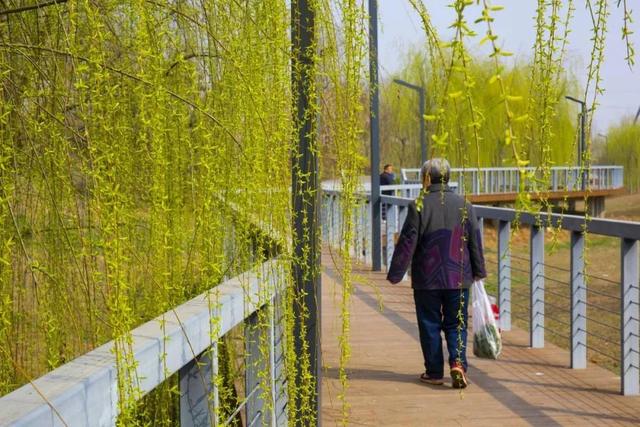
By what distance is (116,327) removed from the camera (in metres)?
1.50

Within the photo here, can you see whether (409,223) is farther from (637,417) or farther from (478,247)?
(637,417)

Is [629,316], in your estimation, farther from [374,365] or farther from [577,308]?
[374,365]

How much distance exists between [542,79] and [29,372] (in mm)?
1455

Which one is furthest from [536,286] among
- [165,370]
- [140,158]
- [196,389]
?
[165,370]

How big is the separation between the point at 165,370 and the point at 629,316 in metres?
3.65

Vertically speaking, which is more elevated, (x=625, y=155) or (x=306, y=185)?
(x=625, y=155)

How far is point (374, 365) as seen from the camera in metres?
5.91

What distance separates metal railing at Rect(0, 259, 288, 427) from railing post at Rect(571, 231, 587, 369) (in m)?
3.04

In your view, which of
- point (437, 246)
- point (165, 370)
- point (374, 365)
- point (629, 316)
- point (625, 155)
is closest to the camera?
point (165, 370)

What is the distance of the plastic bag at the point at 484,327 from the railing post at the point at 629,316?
0.89 metres

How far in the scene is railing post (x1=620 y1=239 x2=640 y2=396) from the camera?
4.73 m

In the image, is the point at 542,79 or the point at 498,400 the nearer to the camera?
the point at 542,79

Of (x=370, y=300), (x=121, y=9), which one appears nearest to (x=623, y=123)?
(x=370, y=300)

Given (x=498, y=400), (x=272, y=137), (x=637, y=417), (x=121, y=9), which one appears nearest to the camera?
(x=272, y=137)
